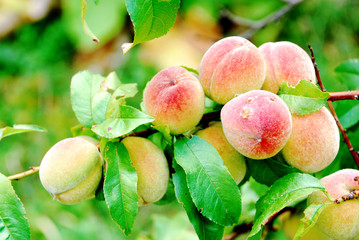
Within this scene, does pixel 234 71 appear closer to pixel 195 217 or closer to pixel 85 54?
pixel 195 217

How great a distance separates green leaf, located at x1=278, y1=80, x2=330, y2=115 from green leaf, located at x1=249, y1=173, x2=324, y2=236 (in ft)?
0.30

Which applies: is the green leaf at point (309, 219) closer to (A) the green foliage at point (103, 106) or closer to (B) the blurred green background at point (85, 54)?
(A) the green foliage at point (103, 106)

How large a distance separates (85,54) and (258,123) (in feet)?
7.56

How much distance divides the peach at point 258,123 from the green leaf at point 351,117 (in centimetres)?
23

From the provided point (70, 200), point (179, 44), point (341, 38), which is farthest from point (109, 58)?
point (70, 200)

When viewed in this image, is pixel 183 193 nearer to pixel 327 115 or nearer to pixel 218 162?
pixel 218 162

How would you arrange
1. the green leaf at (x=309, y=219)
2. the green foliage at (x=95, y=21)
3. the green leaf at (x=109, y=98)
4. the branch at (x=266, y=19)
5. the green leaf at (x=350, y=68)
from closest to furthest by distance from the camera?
the green leaf at (x=309, y=219)
the green leaf at (x=109, y=98)
the green leaf at (x=350, y=68)
the branch at (x=266, y=19)
the green foliage at (x=95, y=21)

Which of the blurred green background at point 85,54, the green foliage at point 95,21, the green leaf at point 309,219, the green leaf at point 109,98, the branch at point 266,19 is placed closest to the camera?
the green leaf at point 309,219

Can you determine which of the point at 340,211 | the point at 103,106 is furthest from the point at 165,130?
the point at 340,211

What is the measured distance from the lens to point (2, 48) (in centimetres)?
239

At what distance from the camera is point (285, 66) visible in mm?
548

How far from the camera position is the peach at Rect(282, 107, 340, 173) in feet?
1.69

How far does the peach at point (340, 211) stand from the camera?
Answer: 500 millimetres

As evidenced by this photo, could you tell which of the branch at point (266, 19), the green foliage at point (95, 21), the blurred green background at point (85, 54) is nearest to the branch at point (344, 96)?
the branch at point (266, 19)
